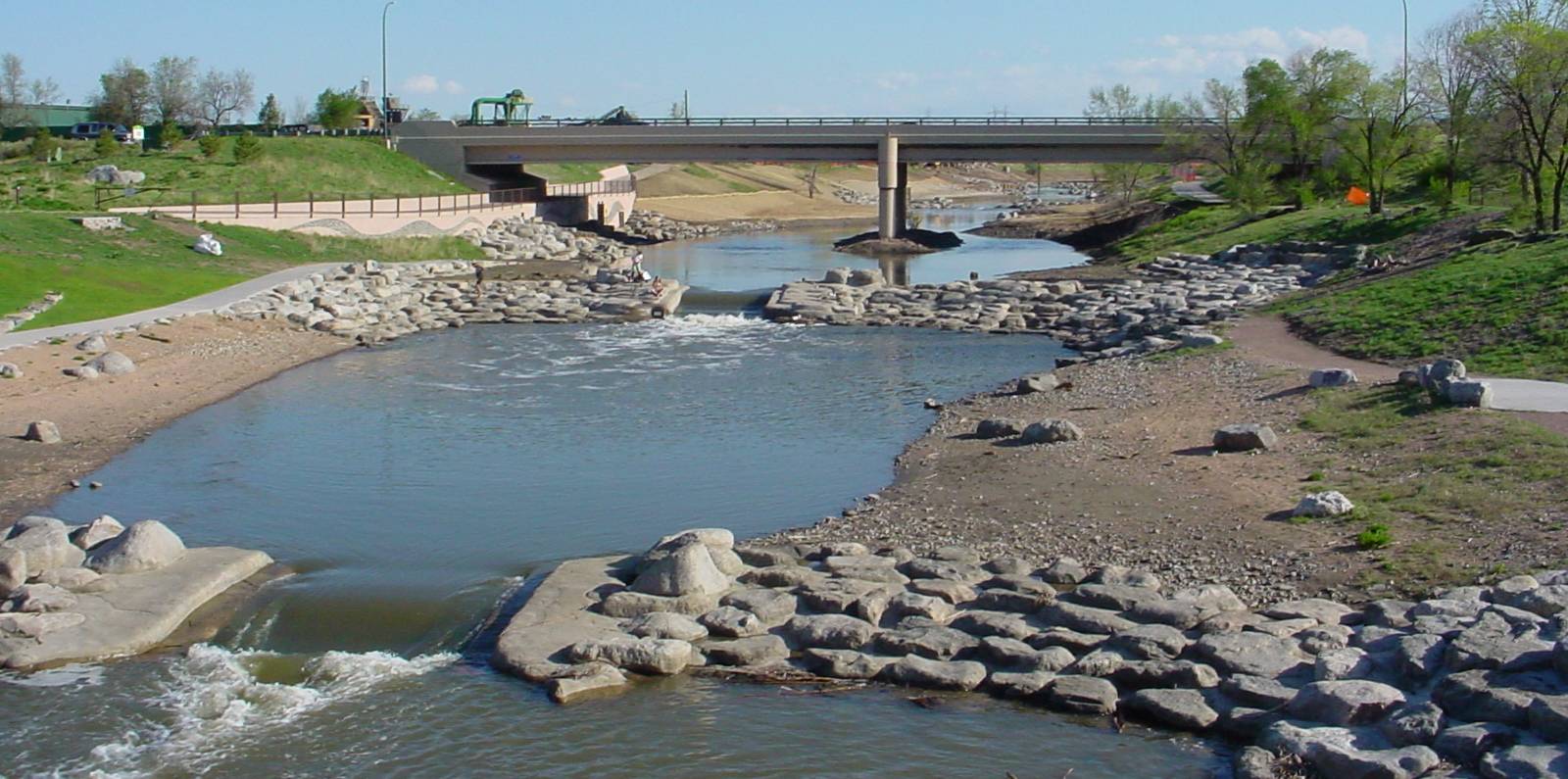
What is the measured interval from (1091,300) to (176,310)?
90.2 ft

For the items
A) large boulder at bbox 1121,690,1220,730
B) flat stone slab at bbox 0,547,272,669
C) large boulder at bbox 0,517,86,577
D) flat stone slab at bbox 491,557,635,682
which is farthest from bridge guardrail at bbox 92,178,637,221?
large boulder at bbox 1121,690,1220,730

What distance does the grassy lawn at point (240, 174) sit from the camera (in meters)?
64.2

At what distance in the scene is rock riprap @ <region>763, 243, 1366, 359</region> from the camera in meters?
43.8

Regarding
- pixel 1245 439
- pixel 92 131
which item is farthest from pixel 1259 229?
pixel 92 131

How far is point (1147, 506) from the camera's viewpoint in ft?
69.2

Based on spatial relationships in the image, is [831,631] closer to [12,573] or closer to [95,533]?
[12,573]

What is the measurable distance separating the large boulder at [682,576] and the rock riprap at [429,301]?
89.6 ft

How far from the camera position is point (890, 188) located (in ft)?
253

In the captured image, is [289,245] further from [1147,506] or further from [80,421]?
[1147,506]

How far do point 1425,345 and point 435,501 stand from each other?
20.2 meters

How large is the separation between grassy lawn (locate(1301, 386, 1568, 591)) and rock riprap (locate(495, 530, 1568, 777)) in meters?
1.45

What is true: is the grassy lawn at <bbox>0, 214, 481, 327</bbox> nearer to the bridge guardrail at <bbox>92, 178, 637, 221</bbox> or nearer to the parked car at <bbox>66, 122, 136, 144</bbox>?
the bridge guardrail at <bbox>92, 178, 637, 221</bbox>

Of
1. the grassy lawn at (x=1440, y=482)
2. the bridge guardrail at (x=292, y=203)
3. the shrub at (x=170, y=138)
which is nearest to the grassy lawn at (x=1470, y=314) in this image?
the grassy lawn at (x=1440, y=482)

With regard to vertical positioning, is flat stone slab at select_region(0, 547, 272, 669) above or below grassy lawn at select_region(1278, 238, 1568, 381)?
below
